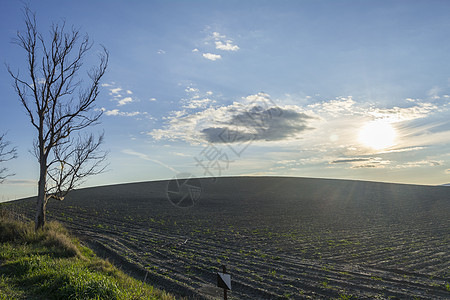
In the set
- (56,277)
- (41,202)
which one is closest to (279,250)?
(56,277)

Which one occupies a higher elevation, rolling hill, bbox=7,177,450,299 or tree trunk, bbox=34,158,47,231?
tree trunk, bbox=34,158,47,231

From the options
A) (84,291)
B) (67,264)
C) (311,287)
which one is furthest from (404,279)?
(67,264)

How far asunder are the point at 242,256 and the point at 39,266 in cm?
932

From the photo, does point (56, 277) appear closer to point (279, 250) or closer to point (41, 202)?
point (41, 202)

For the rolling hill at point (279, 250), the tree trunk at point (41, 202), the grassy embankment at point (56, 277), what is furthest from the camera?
the tree trunk at point (41, 202)

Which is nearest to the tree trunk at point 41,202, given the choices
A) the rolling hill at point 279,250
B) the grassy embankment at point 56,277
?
the grassy embankment at point 56,277

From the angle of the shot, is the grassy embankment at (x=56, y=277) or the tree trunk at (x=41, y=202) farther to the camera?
the tree trunk at (x=41, y=202)

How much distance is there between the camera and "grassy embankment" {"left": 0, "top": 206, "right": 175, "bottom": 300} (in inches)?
267

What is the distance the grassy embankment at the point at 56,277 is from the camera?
22.3 feet

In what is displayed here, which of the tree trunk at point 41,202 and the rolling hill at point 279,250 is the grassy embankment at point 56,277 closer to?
the rolling hill at point 279,250

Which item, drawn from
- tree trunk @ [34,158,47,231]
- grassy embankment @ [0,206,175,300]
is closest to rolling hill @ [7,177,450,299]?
grassy embankment @ [0,206,175,300]

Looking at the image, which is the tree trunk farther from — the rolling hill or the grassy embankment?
the rolling hill

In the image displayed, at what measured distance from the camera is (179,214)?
3294 cm

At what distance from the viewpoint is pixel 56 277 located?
24.6 ft
